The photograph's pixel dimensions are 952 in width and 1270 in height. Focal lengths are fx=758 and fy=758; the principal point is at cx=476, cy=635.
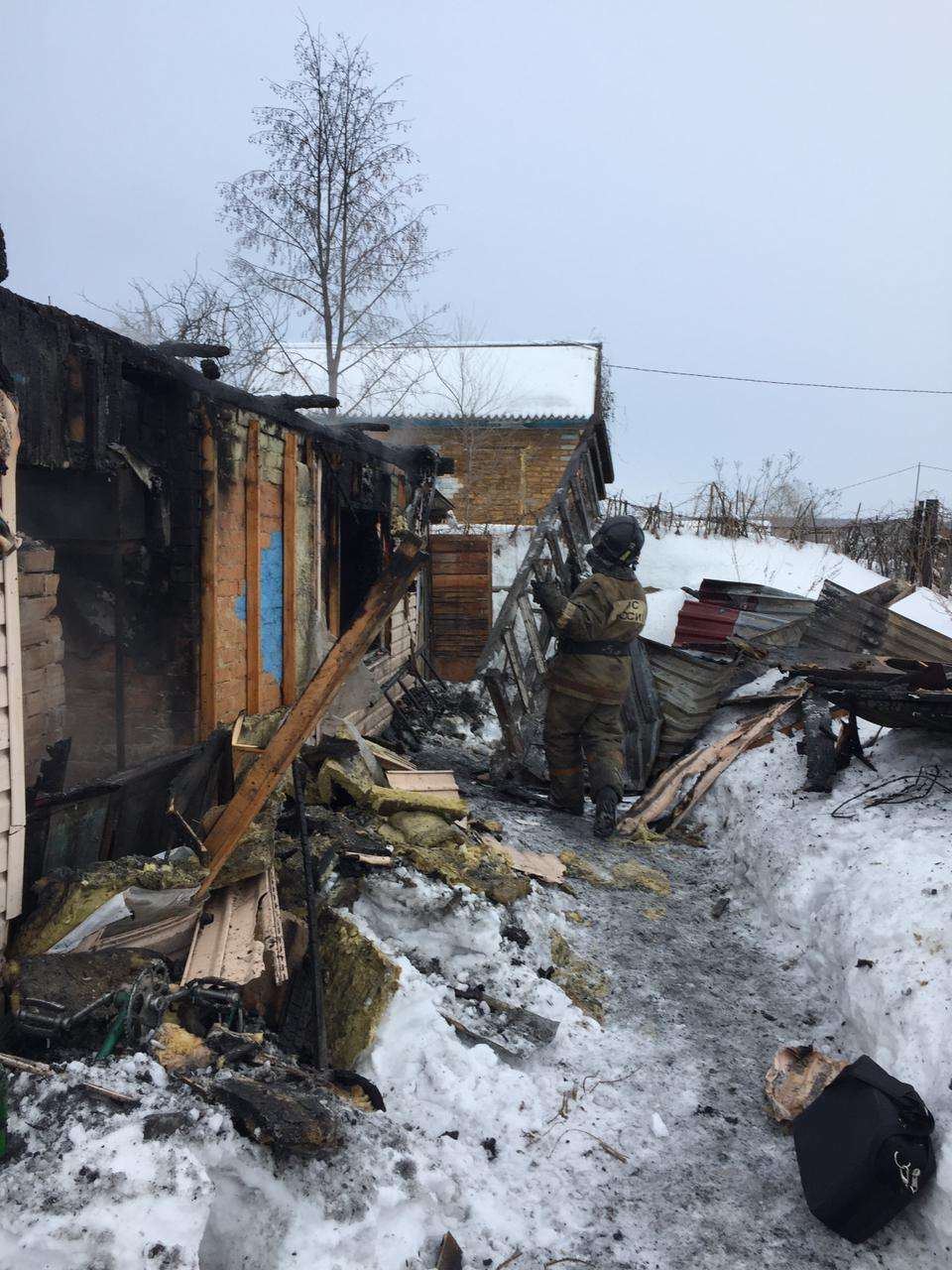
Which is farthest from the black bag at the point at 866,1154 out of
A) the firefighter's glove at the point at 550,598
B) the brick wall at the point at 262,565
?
the firefighter's glove at the point at 550,598

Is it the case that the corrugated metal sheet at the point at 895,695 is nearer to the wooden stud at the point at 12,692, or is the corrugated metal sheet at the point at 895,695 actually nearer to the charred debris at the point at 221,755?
the charred debris at the point at 221,755

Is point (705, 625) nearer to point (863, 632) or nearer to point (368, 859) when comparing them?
point (863, 632)

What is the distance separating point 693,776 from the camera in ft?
22.8

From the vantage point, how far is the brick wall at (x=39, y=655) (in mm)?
3238

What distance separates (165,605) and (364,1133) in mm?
3021

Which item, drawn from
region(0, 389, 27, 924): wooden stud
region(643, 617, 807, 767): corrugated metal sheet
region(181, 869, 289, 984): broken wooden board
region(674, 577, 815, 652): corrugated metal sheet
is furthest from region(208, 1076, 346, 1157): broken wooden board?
region(674, 577, 815, 652): corrugated metal sheet

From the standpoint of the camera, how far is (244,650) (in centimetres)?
496

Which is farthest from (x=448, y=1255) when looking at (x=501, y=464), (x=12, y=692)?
(x=501, y=464)

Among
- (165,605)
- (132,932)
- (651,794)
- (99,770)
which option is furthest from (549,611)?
(132,932)

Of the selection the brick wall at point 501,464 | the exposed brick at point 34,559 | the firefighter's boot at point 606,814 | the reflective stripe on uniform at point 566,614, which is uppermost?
the brick wall at point 501,464

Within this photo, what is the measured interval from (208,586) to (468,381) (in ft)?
50.3

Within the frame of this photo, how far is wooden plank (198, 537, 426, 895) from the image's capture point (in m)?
3.09

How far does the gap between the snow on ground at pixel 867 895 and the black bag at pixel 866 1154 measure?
4.3 inches

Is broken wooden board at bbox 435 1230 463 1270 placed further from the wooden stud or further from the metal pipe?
the wooden stud
